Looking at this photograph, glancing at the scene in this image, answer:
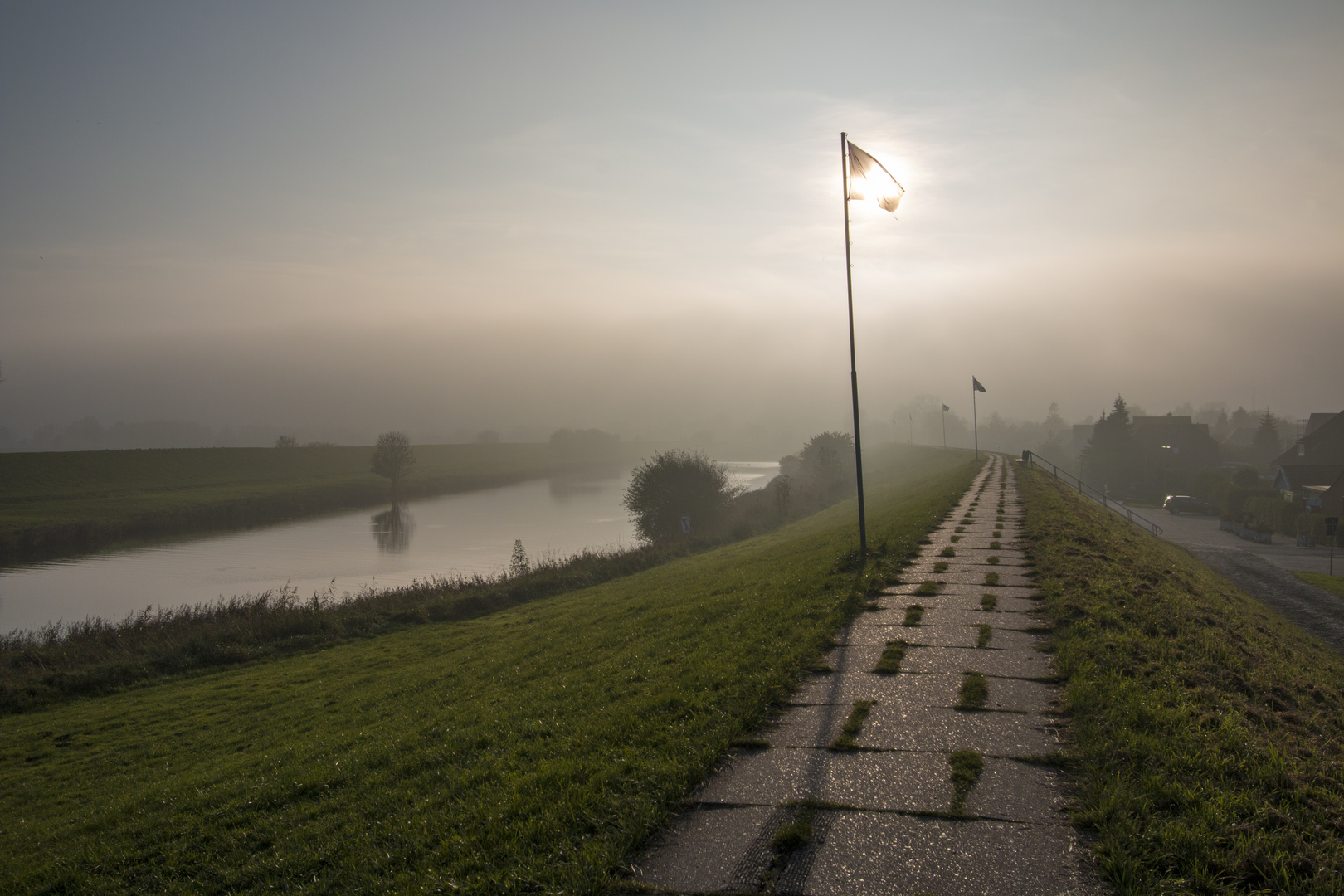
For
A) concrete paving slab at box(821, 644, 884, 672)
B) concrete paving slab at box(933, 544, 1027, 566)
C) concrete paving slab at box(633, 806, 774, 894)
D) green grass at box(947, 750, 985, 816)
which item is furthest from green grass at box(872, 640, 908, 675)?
concrete paving slab at box(933, 544, 1027, 566)

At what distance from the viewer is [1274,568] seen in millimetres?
32781

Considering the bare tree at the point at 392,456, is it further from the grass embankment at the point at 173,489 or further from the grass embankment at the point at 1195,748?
the grass embankment at the point at 1195,748

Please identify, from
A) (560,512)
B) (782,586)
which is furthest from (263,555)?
(782,586)

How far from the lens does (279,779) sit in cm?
721

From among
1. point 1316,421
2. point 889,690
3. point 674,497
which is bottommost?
point 674,497

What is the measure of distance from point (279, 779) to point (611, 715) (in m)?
3.63

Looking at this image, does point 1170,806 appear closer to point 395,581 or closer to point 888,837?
point 888,837

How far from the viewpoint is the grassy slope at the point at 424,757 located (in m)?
4.86

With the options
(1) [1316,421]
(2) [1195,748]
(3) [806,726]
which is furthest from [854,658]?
(1) [1316,421]

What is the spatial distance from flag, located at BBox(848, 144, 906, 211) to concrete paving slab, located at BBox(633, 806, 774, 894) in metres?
10.7

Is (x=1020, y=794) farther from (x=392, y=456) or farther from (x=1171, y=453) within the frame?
(x=1171, y=453)

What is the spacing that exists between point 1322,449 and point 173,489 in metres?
105

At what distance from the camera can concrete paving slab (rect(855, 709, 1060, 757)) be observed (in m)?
5.35

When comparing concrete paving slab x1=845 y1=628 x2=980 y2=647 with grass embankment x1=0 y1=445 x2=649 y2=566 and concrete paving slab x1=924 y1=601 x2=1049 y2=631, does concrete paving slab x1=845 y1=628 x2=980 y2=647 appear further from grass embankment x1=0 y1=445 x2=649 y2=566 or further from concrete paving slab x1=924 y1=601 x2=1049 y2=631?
grass embankment x1=0 y1=445 x2=649 y2=566
